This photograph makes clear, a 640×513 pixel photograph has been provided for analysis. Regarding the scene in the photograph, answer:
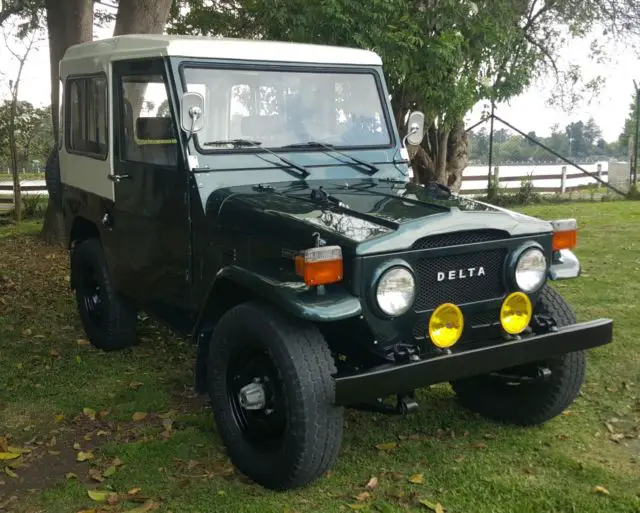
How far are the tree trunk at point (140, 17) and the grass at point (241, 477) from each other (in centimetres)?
481

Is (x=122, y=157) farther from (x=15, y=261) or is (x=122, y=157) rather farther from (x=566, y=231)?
(x=15, y=261)

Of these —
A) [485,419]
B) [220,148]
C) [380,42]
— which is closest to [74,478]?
[220,148]

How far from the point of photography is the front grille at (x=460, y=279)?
3.43m

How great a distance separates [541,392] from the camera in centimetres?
408

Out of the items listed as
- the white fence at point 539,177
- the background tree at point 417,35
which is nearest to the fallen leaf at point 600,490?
the background tree at point 417,35

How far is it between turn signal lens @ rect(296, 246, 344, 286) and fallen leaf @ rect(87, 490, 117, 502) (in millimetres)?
1463

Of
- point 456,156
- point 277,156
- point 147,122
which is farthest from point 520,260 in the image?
point 456,156

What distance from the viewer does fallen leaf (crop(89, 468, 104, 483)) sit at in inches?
147

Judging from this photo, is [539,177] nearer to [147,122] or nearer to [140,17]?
[140,17]

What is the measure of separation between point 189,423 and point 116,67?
7.50 feet

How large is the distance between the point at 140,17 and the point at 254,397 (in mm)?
7295

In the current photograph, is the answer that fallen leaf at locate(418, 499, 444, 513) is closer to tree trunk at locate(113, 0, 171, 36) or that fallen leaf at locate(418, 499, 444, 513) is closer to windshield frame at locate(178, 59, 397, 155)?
windshield frame at locate(178, 59, 397, 155)

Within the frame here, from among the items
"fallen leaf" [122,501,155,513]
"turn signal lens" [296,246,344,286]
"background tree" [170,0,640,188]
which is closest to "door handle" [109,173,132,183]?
"turn signal lens" [296,246,344,286]

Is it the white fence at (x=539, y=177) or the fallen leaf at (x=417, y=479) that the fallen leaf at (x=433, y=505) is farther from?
the white fence at (x=539, y=177)
